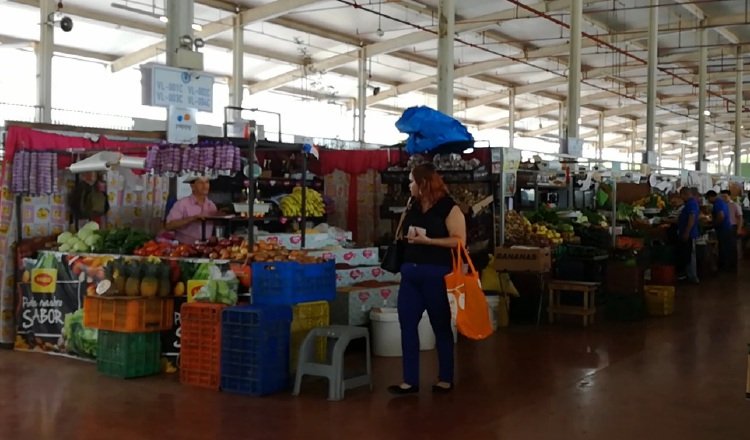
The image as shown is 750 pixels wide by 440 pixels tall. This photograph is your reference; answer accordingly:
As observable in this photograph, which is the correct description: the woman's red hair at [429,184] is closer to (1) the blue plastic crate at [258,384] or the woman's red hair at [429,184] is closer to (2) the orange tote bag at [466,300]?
(2) the orange tote bag at [466,300]

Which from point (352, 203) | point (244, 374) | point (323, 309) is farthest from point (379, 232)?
point (244, 374)

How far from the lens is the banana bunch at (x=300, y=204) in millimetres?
10258

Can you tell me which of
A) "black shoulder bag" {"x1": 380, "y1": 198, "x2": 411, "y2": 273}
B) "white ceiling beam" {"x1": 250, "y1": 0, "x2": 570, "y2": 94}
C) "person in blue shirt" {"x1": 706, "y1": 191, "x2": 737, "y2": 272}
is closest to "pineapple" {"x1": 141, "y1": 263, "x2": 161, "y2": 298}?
"black shoulder bag" {"x1": 380, "y1": 198, "x2": 411, "y2": 273}

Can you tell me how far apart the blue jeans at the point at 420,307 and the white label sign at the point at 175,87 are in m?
3.31

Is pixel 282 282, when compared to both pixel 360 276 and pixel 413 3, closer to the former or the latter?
pixel 360 276

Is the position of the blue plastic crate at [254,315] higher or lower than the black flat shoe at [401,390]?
higher

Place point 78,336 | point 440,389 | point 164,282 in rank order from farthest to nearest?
point 78,336
point 164,282
point 440,389

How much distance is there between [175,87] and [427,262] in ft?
11.7

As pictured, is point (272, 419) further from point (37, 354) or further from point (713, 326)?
point (713, 326)

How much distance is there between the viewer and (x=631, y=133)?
40.8 m

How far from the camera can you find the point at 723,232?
14.1m

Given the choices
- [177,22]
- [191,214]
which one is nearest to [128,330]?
[191,214]

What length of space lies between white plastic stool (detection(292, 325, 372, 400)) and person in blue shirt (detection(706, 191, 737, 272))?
10.0m

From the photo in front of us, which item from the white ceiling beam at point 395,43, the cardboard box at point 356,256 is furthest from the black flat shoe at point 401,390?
the white ceiling beam at point 395,43
